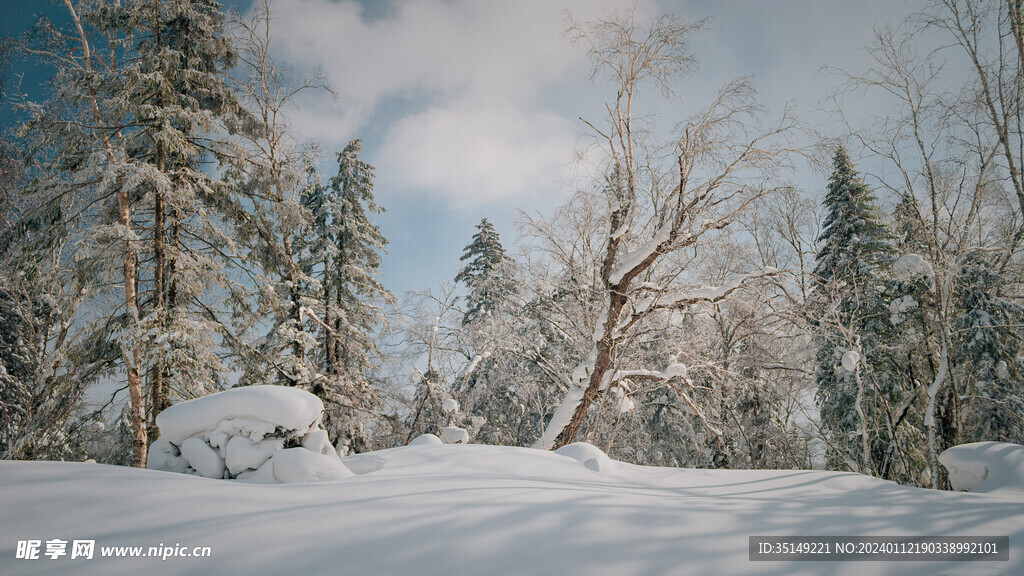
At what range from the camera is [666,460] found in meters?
14.7

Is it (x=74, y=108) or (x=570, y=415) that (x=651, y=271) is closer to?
(x=570, y=415)

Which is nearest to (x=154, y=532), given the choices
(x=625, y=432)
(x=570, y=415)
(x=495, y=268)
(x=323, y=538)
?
(x=323, y=538)

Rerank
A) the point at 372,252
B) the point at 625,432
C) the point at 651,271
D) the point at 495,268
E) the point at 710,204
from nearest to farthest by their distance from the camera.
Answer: the point at 710,204 < the point at 651,271 < the point at 625,432 < the point at 372,252 < the point at 495,268

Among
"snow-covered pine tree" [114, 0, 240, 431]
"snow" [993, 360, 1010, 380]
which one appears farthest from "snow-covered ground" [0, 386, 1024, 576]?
"snow" [993, 360, 1010, 380]

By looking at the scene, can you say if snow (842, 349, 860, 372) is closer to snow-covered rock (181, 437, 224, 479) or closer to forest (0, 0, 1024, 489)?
forest (0, 0, 1024, 489)

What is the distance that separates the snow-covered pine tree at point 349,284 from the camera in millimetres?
10522

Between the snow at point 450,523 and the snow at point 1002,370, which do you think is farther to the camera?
the snow at point 1002,370

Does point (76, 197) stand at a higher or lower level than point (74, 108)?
lower

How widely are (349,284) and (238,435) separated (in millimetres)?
9473

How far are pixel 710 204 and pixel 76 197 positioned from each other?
33.8 ft

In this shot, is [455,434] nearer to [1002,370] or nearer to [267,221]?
[267,221]

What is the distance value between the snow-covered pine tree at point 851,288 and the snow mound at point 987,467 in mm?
5849

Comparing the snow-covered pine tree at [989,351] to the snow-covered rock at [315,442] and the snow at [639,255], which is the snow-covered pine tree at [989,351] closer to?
the snow at [639,255]

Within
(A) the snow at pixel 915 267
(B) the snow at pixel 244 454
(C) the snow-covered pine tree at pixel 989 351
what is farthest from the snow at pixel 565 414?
(C) the snow-covered pine tree at pixel 989 351
